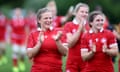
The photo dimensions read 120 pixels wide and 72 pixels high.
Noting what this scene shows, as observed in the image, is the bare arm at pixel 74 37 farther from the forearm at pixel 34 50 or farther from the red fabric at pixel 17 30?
the red fabric at pixel 17 30

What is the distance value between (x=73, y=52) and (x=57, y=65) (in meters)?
1.04

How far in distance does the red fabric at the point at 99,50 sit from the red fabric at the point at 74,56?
87cm

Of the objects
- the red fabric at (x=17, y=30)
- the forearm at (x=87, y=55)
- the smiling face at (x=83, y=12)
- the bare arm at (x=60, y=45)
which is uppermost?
the red fabric at (x=17, y=30)

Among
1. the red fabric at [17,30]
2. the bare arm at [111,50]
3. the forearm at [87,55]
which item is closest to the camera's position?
the bare arm at [111,50]

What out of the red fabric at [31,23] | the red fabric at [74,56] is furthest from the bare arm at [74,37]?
the red fabric at [31,23]

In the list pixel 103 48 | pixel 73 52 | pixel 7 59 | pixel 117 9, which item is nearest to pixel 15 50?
pixel 7 59

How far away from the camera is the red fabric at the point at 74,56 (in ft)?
40.0

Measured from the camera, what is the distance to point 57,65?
11.3m

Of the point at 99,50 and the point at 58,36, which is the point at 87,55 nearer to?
the point at 99,50

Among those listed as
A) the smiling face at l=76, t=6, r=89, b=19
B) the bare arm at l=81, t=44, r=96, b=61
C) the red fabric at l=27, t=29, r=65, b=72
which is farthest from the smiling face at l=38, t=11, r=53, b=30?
the smiling face at l=76, t=6, r=89, b=19

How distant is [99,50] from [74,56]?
4.18 ft

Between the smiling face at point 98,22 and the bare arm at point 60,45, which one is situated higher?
the smiling face at point 98,22

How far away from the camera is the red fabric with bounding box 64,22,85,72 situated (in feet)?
40.0

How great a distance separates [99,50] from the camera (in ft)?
36.3
